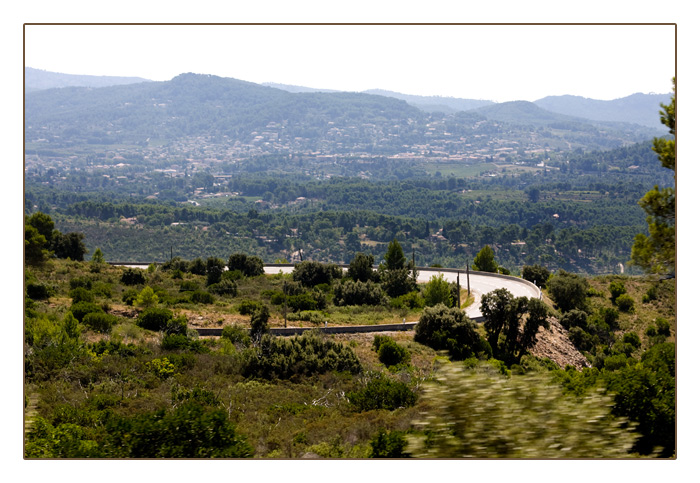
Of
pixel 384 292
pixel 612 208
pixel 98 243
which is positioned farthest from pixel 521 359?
pixel 612 208

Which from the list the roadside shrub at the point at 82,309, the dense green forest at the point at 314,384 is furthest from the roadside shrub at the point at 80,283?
the roadside shrub at the point at 82,309

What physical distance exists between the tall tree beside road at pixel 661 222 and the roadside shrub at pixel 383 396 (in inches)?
205

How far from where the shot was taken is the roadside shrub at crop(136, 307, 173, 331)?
23.1 m

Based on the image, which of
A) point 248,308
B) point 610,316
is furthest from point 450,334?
point 610,316

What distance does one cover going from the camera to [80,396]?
13.2 metres

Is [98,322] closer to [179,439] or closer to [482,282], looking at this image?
[179,439]

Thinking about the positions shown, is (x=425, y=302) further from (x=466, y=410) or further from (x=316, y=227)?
(x=316, y=227)

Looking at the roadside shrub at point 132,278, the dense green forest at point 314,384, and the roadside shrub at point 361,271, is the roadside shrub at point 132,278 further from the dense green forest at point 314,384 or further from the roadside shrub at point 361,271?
the roadside shrub at point 361,271

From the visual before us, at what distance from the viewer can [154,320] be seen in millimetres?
23297

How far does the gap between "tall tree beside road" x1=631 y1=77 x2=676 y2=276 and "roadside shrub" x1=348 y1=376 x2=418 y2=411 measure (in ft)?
17.1

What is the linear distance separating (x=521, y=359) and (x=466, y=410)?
1726 cm

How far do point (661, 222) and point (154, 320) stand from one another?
17.3 m

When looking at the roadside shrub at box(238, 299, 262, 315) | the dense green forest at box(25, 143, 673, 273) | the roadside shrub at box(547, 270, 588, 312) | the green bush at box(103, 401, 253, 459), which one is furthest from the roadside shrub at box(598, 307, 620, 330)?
the dense green forest at box(25, 143, 673, 273)

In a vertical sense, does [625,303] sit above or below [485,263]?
below
